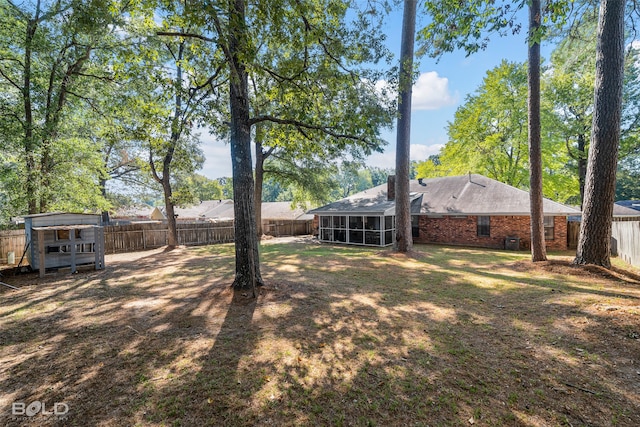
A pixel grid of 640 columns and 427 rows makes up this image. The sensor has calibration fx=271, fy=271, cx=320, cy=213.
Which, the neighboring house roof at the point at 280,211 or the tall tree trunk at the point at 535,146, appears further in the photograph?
the neighboring house roof at the point at 280,211

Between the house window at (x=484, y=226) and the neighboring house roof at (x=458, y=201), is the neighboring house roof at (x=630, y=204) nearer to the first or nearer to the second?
the neighboring house roof at (x=458, y=201)

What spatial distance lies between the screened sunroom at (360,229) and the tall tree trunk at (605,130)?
873 centimetres

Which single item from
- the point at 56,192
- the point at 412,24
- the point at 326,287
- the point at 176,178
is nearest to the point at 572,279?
the point at 326,287

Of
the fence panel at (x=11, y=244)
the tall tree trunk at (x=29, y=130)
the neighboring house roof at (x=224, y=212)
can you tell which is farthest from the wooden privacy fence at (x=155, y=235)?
the neighboring house roof at (x=224, y=212)

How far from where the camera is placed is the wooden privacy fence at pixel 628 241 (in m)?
8.65

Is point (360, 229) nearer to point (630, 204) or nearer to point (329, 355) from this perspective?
point (329, 355)

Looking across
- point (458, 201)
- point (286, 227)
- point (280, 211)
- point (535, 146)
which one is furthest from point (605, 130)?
point (280, 211)

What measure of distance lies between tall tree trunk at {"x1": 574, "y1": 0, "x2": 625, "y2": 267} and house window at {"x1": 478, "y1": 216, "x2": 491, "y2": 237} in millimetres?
7687

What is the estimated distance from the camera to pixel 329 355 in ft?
11.8

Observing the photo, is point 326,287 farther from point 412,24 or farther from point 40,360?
point 412,24

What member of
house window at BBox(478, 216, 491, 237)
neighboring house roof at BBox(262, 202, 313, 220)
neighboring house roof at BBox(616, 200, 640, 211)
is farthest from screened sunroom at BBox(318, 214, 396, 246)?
neighboring house roof at BBox(616, 200, 640, 211)

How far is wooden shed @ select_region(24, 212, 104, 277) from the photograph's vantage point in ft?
29.3

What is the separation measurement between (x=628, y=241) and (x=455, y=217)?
724 cm

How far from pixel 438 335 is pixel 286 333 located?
2.33 metres
